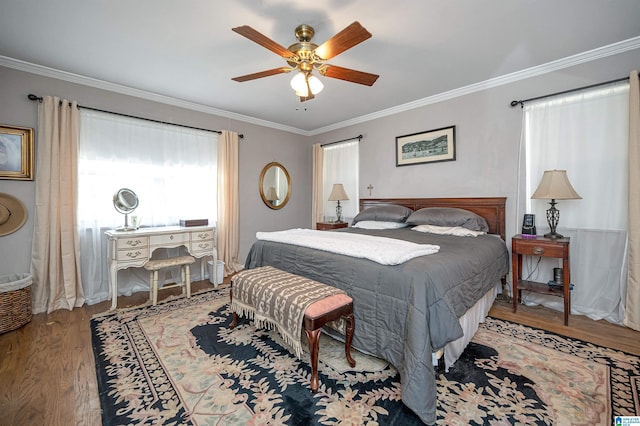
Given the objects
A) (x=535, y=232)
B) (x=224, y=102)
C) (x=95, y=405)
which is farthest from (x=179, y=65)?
(x=535, y=232)

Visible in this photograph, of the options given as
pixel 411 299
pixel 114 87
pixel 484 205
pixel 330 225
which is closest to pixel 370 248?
pixel 411 299

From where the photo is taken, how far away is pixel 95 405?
1.55m

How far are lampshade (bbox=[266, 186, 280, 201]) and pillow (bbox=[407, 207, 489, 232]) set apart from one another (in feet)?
8.46

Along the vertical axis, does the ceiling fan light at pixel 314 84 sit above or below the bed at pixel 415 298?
above

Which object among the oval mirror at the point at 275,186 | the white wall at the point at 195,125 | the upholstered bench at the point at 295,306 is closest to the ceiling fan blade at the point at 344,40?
the upholstered bench at the point at 295,306

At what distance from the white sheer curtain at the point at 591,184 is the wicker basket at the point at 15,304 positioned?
17.0 ft

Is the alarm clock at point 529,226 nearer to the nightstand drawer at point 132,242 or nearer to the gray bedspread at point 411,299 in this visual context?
the gray bedspread at point 411,299

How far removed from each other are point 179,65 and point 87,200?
6.19ft

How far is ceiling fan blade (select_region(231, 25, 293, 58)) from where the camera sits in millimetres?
1670

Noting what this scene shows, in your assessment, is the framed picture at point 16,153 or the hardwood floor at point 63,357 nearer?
the hardwood floor at point 63,357

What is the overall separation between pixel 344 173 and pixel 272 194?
1381 mm

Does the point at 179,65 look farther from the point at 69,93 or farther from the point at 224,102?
the point at 69,93

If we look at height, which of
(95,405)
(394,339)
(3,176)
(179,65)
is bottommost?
(95,405)

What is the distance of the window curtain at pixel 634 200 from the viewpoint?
7.83ft
